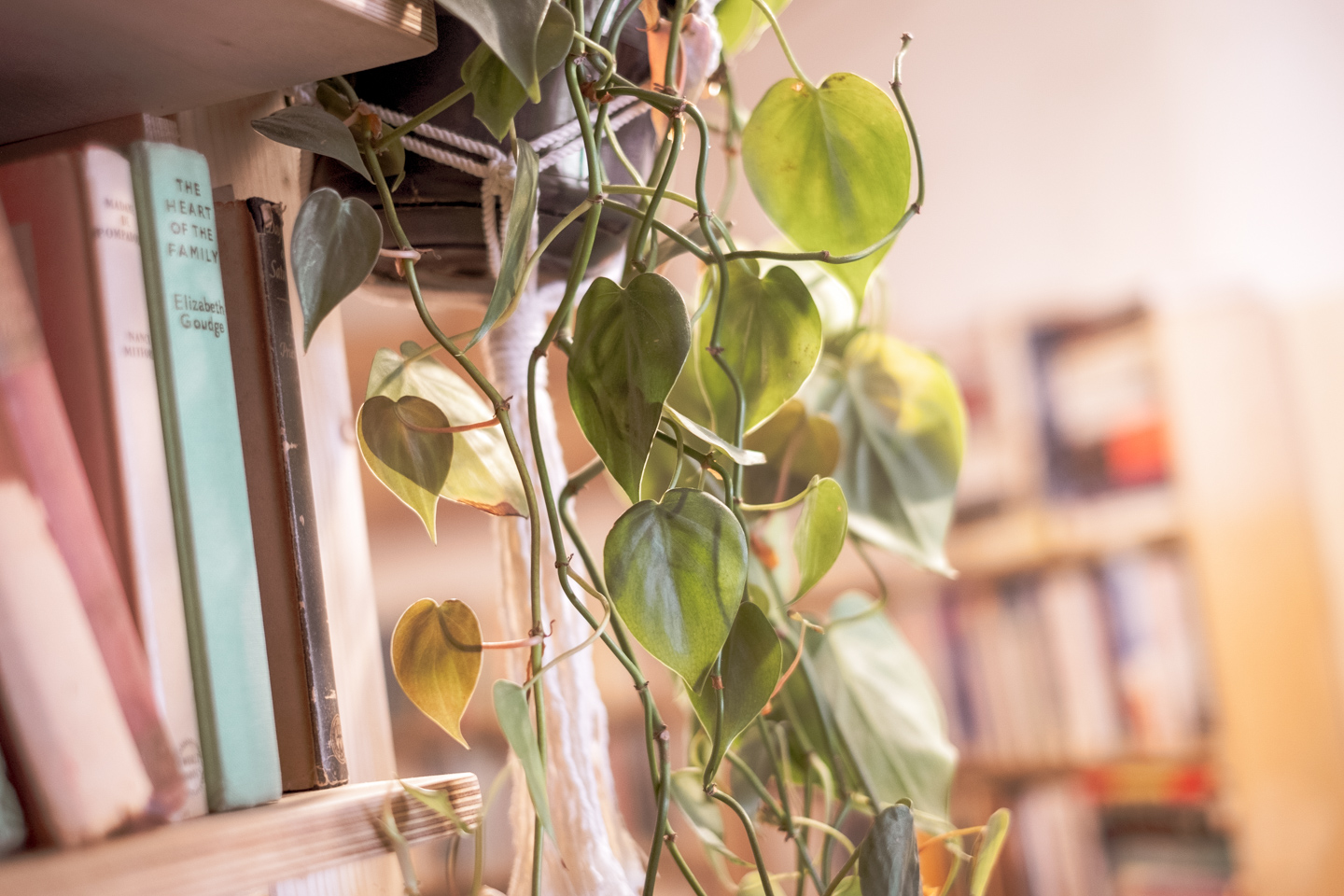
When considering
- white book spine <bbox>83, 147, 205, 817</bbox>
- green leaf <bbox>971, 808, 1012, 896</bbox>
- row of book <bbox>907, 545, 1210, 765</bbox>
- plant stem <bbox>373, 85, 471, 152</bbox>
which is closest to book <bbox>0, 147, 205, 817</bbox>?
white book spine <bbox>83, 147, 205, 817</bbox>

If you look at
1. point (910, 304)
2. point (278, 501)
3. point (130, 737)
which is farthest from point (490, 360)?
point (910, 304)

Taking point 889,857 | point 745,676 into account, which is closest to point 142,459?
point 745,676

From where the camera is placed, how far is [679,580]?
0.35 metres

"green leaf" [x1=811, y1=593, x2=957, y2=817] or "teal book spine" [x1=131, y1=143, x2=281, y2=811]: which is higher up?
"teal book spine" [x1=131, y1=143, x2=281, y2=811]

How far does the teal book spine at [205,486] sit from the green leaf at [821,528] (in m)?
0.22

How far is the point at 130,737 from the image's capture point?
323 mm

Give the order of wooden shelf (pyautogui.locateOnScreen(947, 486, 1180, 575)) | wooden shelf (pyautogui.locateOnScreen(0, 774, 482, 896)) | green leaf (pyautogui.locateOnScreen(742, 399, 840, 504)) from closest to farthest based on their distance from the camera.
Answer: wooden shelf (pyautogui.locateOnScreen(0, 774, 482, 896))
green leaf (pyautogui.locateOnScreen(742, 399, 840, 504))
wooden shelf (pyautogui.locateOnScreen(947, 486, 1180, 575))

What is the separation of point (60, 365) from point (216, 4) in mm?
145

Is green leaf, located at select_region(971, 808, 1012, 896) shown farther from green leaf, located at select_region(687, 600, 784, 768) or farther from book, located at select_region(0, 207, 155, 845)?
book, located at select_region(0, 207, 155, 845)

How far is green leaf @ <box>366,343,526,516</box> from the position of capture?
0.43 m

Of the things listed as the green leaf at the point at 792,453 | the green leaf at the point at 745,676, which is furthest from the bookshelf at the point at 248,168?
the green leaf at the point at 792,453

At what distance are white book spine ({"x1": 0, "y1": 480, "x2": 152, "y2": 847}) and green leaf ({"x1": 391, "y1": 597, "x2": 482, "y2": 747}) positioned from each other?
115 millimetres

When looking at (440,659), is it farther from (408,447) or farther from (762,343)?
(762,343)

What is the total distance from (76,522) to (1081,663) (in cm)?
171
